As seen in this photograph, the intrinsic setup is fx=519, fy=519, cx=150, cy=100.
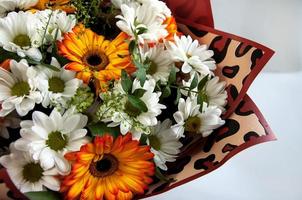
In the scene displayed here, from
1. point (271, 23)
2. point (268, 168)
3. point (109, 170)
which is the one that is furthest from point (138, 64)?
point (271, 23)

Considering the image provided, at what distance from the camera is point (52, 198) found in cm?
58

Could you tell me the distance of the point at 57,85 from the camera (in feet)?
1.98

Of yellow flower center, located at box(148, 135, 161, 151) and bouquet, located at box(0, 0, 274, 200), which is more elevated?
bouquet, located at box(0, 0, 274, 200)

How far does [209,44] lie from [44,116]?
0.93 feet

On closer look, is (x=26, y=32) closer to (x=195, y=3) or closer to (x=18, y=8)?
(x=18, y=8)

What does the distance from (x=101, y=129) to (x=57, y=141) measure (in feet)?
0.17

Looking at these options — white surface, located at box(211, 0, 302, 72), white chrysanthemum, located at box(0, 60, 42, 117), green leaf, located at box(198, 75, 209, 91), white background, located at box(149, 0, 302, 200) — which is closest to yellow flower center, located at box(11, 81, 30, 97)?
white chrysanthemum, located at box(0, 60, 42, 117)

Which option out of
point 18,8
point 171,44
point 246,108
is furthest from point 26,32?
point 246,108

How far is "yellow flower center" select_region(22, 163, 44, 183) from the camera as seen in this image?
23.0 inches

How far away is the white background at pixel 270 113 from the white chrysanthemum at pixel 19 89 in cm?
34

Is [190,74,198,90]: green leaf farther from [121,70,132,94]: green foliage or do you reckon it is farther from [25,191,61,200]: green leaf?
[25,191,61,200]: green leaf

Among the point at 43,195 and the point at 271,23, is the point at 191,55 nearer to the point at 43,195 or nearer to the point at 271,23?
the point at 43,195

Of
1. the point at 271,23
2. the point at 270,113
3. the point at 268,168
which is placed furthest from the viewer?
the point at 271,23

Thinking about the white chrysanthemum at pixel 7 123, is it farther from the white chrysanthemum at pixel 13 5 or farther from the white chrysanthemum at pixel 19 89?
the white chrysanthemum at pixel 13 5
